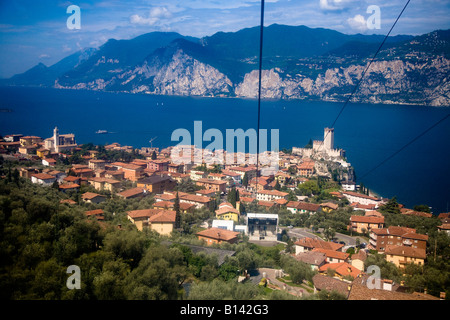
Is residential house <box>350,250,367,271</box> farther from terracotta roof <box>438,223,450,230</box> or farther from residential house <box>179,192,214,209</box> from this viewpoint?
residential house <box>179,192,214,209</box>

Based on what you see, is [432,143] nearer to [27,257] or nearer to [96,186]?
[96,186]

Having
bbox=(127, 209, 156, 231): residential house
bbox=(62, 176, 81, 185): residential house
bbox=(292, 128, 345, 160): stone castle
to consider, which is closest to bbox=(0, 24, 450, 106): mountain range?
bbox=(292, 128, 345, 160): stone castle

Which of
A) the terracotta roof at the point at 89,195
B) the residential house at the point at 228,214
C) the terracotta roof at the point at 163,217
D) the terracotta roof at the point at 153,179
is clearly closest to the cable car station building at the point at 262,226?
the residential house at the point at 228,214

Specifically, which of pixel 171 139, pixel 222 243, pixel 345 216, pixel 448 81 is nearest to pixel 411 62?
pixel 448 81

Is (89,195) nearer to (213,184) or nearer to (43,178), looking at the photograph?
(43,178)

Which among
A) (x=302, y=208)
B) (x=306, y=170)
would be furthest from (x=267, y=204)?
(x=306, y=170)

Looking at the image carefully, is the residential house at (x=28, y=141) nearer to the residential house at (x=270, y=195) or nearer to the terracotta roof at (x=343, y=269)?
the residential house at (x=270, y=195)
